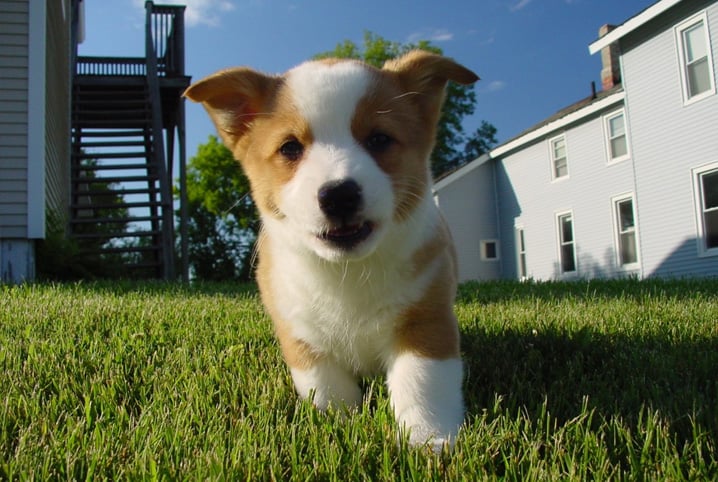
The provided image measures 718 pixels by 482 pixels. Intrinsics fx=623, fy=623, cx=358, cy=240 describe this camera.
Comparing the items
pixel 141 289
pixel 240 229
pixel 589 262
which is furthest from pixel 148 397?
pixel 240 229

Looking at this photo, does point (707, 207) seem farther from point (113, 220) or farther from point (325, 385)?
point (325, 385)

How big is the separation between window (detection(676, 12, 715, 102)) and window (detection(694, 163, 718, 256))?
6.14 feet

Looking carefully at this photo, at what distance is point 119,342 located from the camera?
11.7 ft

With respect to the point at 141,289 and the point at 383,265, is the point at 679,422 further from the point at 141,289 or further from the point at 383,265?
the point at 141,289

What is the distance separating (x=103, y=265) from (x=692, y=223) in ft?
44.2

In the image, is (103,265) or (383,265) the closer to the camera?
(383,265)

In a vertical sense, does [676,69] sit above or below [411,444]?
above

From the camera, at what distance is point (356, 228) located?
2328mm

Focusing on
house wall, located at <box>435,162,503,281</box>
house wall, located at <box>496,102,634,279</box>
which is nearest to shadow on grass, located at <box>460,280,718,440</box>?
house wall, located at <box>496,102,634,279</box>

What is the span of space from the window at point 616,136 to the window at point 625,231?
1367 mm

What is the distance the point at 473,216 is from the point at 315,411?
24.0m

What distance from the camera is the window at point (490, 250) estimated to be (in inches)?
1008

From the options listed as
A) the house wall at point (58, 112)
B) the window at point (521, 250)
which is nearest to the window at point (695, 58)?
the window at point (521, 250)

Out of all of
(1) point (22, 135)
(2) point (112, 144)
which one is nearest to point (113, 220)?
(2) point (112, 144)
